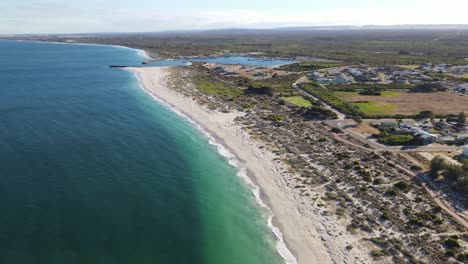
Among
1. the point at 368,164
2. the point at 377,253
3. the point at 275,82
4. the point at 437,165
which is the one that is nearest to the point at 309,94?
the point at 275,82

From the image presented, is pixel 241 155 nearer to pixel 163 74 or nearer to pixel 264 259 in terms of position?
pixel 264 259

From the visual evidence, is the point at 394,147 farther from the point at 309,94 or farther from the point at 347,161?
the point at 309,94

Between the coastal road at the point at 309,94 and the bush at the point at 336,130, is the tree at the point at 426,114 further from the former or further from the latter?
the bush at the point at 336,130

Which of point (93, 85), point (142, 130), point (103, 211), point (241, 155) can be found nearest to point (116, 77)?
point (93, 85)

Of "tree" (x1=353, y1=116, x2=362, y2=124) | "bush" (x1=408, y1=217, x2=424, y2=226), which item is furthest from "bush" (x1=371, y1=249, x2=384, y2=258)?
"tree" (x1=353, y1=116, x2=362, y2=124)

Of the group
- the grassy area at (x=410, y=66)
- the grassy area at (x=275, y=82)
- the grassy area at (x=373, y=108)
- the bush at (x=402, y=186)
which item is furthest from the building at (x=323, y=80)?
the bush at (x=402, y=186)

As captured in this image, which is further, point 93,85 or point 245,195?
point 93,85
